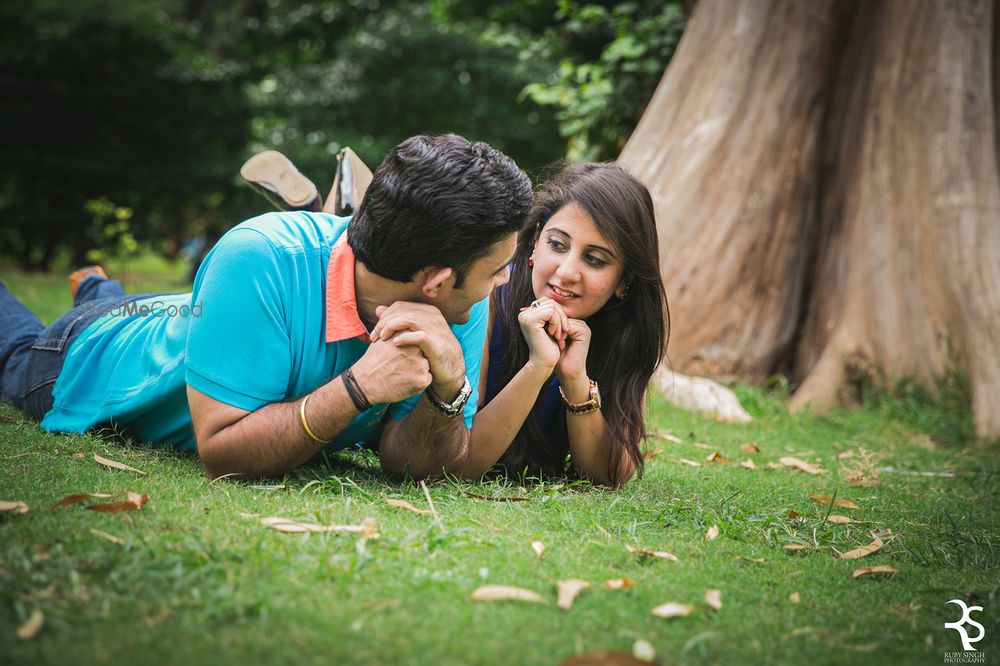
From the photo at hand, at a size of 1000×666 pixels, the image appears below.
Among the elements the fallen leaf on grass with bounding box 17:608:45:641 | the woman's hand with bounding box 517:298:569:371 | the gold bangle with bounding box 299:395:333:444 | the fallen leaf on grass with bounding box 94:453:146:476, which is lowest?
the fallen leaf on grass with bounding box 94:453:146:476

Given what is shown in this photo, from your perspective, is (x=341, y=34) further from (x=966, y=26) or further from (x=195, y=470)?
(x=195, y=470)

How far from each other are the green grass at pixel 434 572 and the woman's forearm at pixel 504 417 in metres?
0.13

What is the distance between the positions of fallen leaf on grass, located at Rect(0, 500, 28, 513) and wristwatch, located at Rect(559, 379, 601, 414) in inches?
71.6

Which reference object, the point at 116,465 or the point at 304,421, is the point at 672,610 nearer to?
the point at 304,421

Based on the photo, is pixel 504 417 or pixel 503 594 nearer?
pixel 503 594

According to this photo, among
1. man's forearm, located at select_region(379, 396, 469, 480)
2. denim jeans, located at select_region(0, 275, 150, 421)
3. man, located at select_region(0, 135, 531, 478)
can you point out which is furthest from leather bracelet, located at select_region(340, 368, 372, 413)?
denim jeans, located at select_region(0, 275, 150, 421)

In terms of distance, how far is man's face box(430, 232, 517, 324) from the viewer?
2.78 metres

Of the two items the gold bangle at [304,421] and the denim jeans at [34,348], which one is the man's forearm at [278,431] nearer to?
the gold bangle at [304,421]

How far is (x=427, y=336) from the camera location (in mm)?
2746

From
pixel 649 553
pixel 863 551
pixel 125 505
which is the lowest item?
pixel 863 551

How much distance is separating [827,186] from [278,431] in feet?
18.1

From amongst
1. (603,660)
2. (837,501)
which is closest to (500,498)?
(603,660)

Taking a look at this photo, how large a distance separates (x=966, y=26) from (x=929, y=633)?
17.6 ft

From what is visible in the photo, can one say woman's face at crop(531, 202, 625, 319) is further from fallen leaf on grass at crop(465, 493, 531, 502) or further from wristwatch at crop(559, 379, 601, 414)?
fallen leaf on grass at crop(465, 493, 531, 502)
